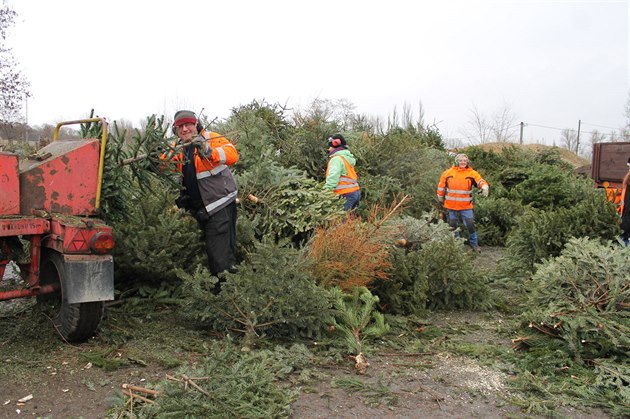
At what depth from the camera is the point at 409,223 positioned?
23.0 ft

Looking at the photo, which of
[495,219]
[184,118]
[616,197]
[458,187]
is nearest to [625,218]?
[458,187]

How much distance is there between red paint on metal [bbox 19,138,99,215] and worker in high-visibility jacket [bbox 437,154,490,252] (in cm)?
674

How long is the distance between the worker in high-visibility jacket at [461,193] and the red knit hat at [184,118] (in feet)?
19.4

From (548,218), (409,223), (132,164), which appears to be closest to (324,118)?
(409,223)

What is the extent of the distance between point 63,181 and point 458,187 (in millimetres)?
7039

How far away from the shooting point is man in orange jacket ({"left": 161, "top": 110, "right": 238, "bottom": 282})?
193 inches

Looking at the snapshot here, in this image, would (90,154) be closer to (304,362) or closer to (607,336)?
(304,362)

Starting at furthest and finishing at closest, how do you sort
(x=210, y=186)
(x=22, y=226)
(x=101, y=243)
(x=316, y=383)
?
(x=210, y=186) → (x=101, y=243) → (x=22, y=226) → (x=316, y=383)

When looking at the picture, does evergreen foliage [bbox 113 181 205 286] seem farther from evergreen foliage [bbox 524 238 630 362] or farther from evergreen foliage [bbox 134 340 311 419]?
evergreen foliage [bbox 524 238 630 362]

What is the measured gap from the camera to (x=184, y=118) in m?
4.85

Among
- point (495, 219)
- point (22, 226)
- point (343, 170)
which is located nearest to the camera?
point (22, 226)

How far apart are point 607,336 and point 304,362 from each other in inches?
95.0

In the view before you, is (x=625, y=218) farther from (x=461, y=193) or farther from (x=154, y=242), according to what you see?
(x=154, y=242)

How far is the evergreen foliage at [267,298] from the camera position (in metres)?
4.38
